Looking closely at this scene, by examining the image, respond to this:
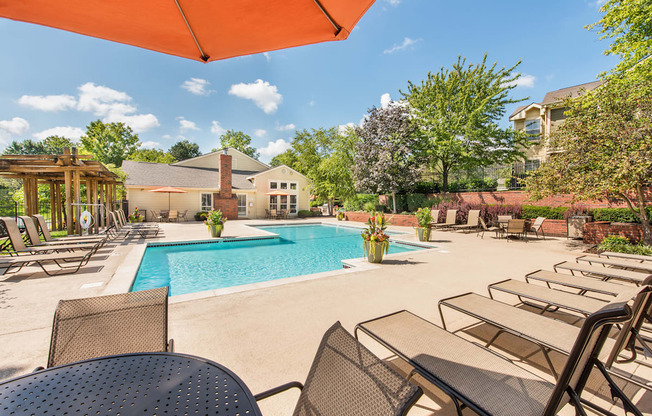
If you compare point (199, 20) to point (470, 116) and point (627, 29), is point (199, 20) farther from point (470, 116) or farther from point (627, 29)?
point (627, 29)

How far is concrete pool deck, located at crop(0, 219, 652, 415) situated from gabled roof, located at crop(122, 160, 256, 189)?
1380 centimetres

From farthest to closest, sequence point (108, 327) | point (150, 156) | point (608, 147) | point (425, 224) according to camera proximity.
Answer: point (150, 156) → point (425, 224) → point (608, 147) → point (108, 327)

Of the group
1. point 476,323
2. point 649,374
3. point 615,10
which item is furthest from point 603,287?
point 615,10

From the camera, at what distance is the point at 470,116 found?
54.4 ft

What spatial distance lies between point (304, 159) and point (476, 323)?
27.6 metres

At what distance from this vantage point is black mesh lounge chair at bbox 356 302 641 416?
124 cm

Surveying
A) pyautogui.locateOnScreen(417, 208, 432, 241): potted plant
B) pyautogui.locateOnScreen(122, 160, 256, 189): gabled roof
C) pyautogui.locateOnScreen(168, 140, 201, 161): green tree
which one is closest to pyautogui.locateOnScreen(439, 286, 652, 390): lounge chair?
pyautogui.locateOnScreen(417, 208, 432, 241): potted plant

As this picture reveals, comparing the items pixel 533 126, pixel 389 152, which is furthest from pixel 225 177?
pixel 533 126

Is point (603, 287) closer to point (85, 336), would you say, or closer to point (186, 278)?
point (85, 336)

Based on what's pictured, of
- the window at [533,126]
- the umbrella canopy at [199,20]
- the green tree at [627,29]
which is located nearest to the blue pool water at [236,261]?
the umbrella canopy at [199,20]

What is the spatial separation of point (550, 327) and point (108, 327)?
3.53 metres

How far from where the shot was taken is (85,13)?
1964 mm

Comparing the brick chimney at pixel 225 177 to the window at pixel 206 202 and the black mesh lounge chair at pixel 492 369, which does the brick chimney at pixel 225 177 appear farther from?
the black mesh lounge chair at pixel 492 369

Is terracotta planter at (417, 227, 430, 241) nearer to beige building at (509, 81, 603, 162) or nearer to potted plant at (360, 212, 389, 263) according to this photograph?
potted plant at (360, 212, 389, 263)
